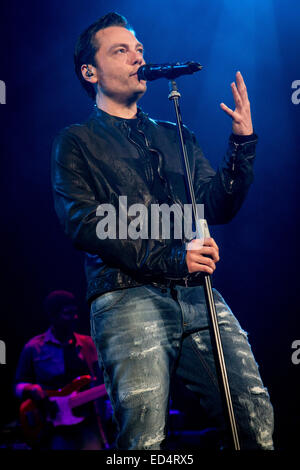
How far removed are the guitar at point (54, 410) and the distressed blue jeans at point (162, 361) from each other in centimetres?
282

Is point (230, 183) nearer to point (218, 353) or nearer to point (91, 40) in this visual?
point (218, 353)

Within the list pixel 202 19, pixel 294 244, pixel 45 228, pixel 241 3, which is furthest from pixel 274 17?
pixel 45 228

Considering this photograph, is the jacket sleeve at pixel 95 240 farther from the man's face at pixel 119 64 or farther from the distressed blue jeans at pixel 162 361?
the man's face at pixel 119 64

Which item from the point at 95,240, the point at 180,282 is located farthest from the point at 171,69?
the point at 180,282

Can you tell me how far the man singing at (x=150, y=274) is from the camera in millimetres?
1494

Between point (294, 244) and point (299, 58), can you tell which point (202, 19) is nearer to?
point (299, 58)

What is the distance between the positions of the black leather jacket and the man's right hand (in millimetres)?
46

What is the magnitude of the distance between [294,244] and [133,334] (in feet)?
13.2

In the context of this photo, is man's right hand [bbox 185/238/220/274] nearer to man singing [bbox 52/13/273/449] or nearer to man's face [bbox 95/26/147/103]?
man singing [bbox 52/13/273/449]

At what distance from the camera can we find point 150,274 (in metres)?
1.63

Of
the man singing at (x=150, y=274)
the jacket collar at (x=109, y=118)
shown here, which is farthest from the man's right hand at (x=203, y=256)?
the jacket collar at (x=109, y=118)

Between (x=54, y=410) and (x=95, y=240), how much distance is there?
315cm

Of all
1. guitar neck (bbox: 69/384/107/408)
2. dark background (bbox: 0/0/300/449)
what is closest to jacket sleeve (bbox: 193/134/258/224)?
guitar neck (bbox: 69/384/107/408)

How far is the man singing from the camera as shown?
4.90 feet
